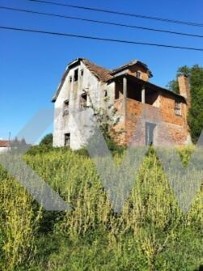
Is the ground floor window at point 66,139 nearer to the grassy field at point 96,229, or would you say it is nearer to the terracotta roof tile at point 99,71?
the terracotta roof tile at point 99,71

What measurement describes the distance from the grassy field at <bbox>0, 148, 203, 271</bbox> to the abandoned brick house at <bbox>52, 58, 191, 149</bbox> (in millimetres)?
12487

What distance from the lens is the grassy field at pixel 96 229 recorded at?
3979mm

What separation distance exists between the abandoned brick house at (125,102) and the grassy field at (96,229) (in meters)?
12.5

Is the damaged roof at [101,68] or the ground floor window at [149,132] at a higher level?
the damaged roof at [101,68]

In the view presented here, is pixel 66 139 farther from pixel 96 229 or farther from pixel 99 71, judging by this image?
pixel 96 229

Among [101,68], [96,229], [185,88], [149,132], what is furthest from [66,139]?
[96,229]

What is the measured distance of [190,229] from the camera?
5727 mm

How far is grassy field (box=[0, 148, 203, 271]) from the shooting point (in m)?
3.98

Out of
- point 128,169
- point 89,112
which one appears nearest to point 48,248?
point 128,169

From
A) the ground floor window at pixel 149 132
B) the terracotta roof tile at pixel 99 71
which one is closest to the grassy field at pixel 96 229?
the ground floor window at pixel 149 132

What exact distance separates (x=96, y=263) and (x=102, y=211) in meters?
1.55

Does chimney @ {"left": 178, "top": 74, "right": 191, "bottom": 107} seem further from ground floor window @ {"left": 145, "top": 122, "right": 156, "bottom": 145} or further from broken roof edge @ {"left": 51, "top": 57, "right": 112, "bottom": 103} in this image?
broken roof edge @ {"left": 51, "top": 57, "right": 112, "bottom": 103}

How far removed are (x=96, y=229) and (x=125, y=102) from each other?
14.3 meters

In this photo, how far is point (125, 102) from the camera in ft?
62.9
